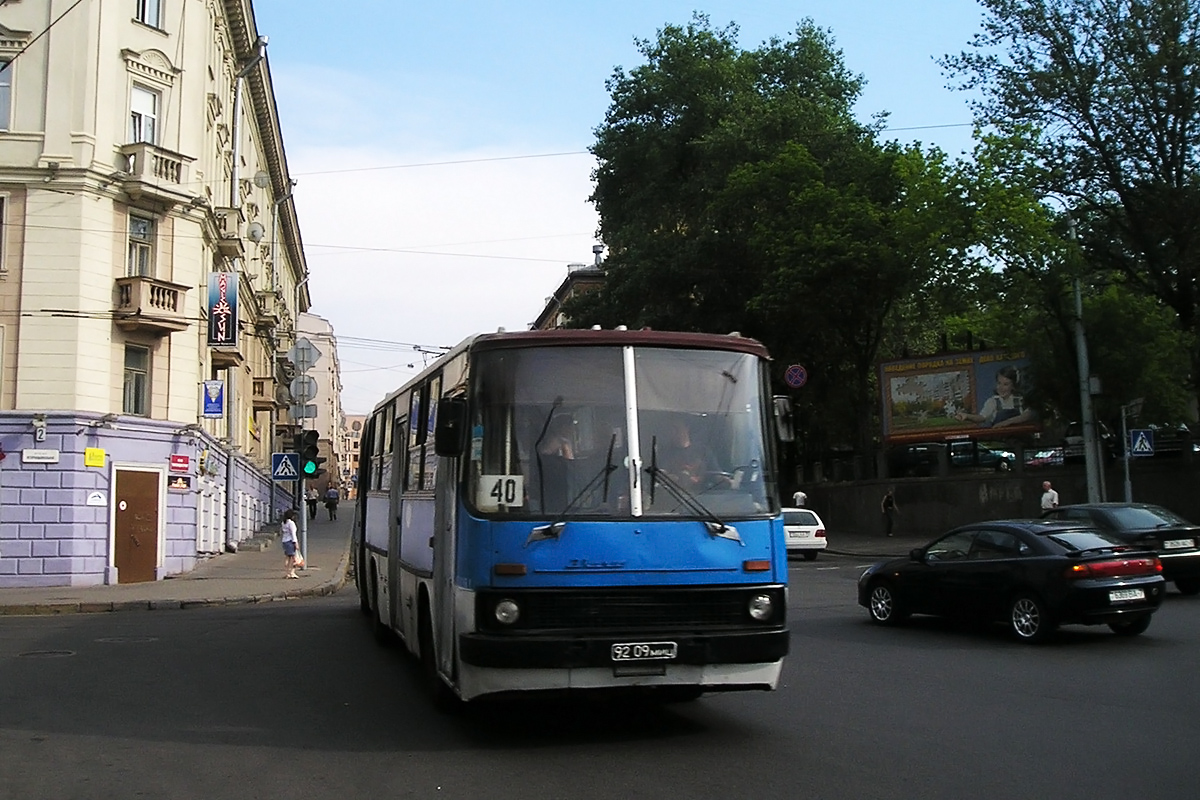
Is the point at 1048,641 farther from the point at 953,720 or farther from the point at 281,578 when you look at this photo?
the point at 281,578

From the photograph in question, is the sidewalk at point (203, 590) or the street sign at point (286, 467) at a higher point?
the street sign at point (286, 467)

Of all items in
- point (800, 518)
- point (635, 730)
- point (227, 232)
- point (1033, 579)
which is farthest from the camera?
point (227, 232)

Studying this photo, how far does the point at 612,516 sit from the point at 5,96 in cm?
2369

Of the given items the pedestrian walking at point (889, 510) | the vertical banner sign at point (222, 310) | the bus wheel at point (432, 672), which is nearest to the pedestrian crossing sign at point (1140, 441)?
the pedestrian walking at point (889, 510)

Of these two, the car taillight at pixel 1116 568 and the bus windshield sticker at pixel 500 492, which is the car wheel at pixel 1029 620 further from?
the bus windshield sticker at pixel 500 492

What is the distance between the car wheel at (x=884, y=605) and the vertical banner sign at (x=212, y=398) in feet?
63.9

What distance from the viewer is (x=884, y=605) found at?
16141 mm

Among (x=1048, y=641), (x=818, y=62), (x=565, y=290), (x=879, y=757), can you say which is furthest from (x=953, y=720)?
(x=565, y=290)

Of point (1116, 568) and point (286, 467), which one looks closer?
point (1116, 568)

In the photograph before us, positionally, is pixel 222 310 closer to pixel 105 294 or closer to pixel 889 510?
pixel 105 294

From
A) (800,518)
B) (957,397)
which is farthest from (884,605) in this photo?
(957,397)

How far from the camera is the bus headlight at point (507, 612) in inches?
327

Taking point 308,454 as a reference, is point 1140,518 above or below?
below

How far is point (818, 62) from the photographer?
51125 mm
